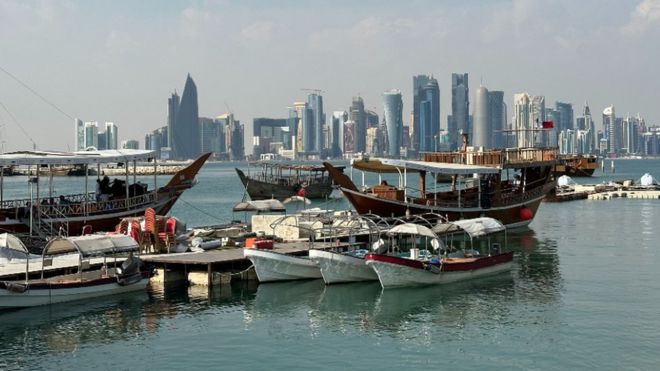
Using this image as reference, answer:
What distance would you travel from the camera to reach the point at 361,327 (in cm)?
3072

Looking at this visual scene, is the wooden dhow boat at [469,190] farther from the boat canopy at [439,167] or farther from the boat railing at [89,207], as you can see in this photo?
the boat railing at [89,207]

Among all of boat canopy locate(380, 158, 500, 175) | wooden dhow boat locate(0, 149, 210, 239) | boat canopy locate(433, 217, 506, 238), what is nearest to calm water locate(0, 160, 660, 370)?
boat canopy locate(433, 217, 506, 238)

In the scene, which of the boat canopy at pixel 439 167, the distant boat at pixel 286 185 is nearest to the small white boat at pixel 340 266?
the boat canopy at pixel 439 167

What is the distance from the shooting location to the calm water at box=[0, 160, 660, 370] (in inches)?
1040

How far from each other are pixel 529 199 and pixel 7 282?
4074 centimetres

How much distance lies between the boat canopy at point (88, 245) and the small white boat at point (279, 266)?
5608 millimetres

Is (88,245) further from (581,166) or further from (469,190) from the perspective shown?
(581,166)

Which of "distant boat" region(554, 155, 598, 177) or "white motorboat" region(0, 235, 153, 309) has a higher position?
"distant boat" region(554, 155, 598, 177)

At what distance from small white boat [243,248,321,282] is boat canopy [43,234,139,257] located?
18.4 ft

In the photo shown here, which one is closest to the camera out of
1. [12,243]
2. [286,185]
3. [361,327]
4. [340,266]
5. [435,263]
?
[361,327]

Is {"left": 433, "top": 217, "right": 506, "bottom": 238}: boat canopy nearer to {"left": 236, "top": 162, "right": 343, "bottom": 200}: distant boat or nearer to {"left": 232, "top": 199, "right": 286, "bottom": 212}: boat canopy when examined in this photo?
{"left": 232, "top": 199, "right": 286, "bottom": 212}: boat canopy

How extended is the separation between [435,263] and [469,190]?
24938 mm

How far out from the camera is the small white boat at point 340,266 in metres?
36.8

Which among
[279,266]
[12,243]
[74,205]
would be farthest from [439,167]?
[12,243]
